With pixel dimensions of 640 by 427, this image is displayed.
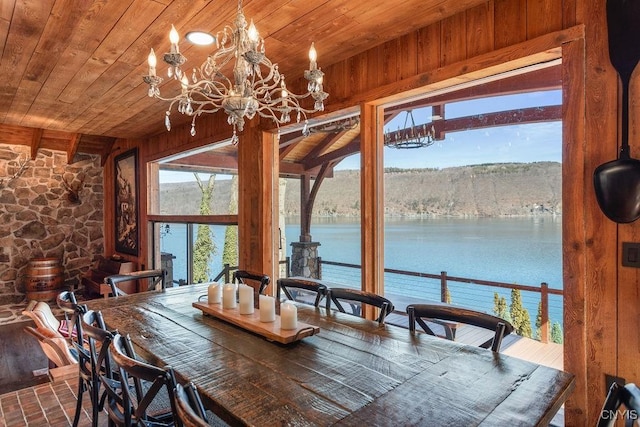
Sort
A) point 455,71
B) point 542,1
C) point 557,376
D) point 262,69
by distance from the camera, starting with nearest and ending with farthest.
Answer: point 557,376 → point 542,1 → point 455,71 → point 262,69

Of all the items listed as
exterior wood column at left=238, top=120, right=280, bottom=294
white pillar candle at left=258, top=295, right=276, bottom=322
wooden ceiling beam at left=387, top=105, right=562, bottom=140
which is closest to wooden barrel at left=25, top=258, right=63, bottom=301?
exterior wood column at left=238, top=120, right=280, bottom=294

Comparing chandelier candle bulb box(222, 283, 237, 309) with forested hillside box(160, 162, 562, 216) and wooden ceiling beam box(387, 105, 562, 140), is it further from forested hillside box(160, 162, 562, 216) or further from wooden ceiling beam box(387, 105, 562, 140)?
wooden ceiling beam box(387, 105, 562, 140)

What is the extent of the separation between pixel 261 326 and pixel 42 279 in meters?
5.43

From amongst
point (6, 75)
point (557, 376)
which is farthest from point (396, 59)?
point (6, 75)

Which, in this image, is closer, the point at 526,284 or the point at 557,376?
the point at 557,376

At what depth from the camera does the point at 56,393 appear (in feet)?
8.79

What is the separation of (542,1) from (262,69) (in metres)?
1.93

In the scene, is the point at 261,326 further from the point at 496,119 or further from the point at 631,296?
the point at 496,119

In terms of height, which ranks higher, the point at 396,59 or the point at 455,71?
the point at 396,59

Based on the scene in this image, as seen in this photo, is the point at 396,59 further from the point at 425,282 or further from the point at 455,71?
the point at 425,282

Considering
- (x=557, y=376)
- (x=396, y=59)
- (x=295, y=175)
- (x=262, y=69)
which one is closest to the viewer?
(x=557, y=376)

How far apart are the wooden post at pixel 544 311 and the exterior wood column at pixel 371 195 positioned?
1.05 meters

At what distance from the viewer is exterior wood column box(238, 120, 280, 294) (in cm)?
356

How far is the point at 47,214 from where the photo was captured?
19.8 ft
